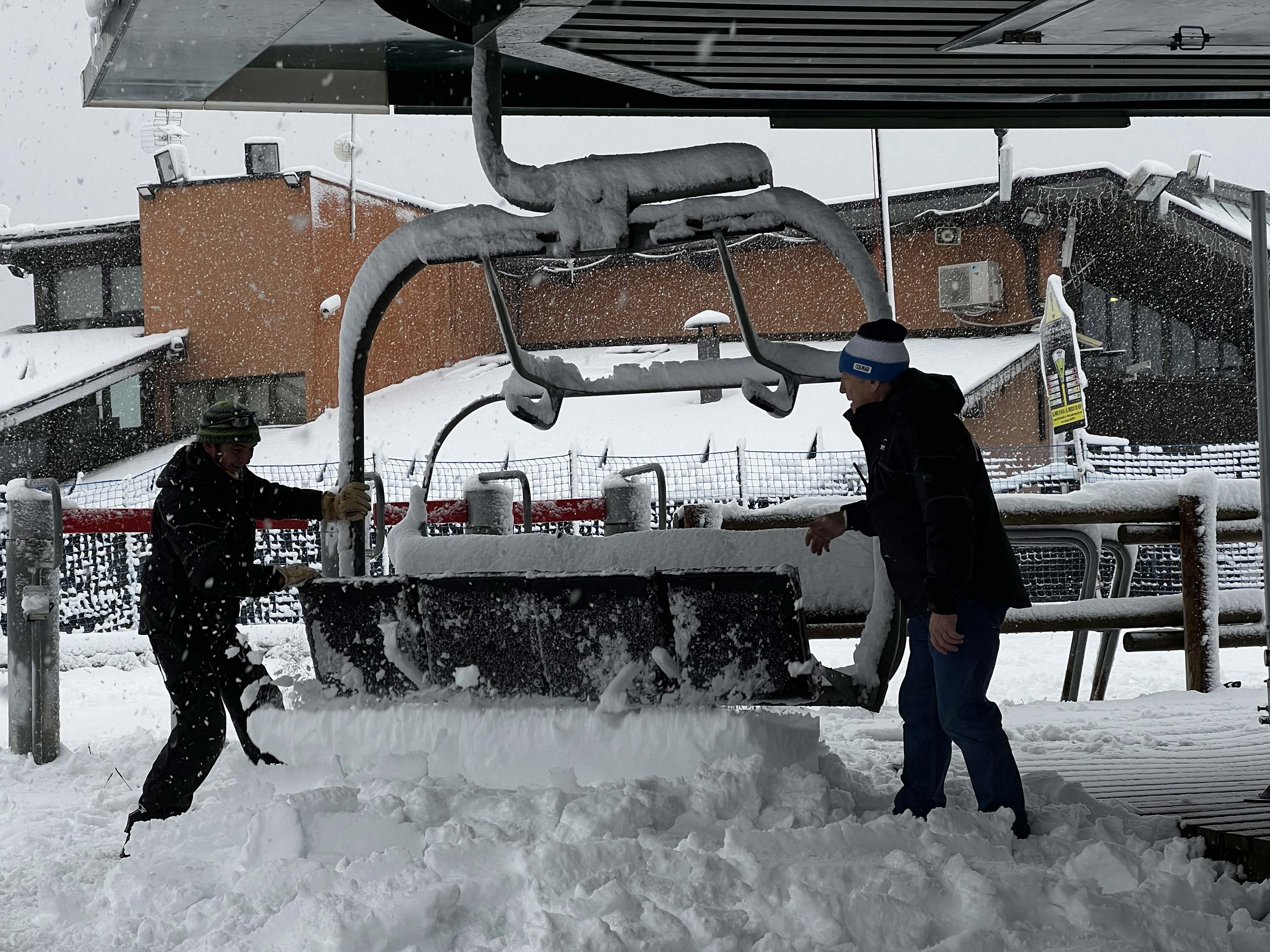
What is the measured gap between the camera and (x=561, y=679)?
4281 mm

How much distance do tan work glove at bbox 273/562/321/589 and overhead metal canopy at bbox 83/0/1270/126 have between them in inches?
75.3

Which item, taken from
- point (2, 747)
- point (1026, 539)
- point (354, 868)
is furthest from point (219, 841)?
point (1026, 539)

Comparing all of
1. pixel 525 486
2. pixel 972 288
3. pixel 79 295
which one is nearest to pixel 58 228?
pixel 79 295

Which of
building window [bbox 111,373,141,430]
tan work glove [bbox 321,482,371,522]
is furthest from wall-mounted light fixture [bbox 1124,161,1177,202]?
tan work glove [bbox 321,482,371,522]

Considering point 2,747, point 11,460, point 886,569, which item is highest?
point 11,460

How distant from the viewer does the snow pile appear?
397cm

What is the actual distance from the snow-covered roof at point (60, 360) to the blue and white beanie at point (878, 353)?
25042 millimetres

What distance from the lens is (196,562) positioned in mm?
4629

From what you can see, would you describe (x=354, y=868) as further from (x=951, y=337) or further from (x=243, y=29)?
(x=951, y=337)

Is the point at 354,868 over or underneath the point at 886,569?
underneath

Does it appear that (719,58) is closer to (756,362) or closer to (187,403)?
(756,362)

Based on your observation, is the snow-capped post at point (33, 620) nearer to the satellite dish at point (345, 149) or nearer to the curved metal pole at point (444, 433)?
the curved metal pole at point (444, 433)

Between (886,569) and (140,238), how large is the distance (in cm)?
2837

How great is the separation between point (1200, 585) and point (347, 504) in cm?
499
